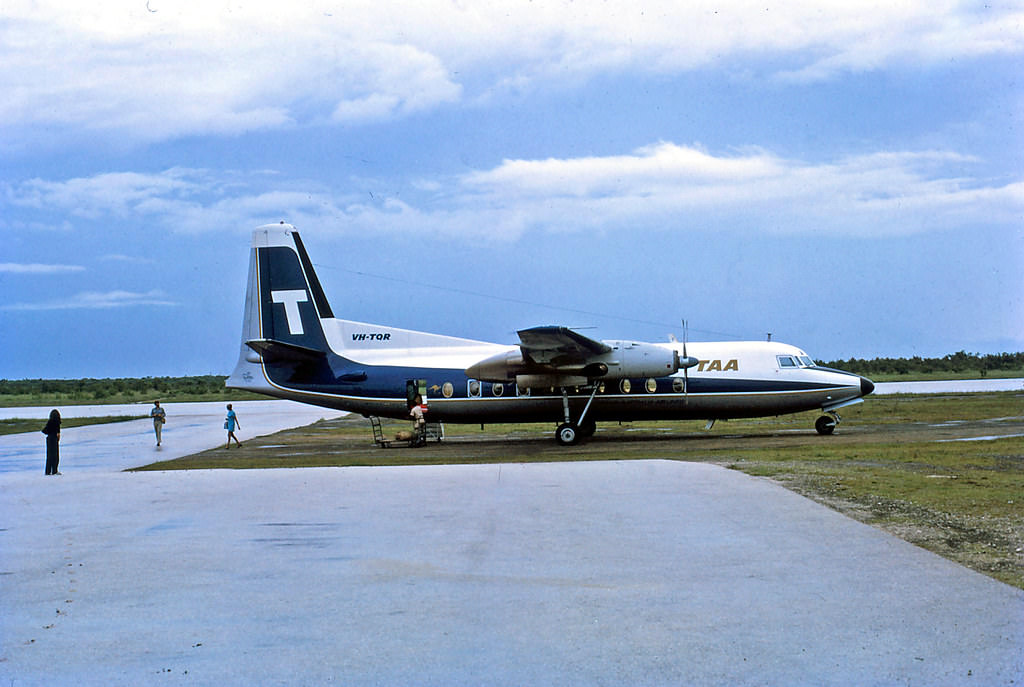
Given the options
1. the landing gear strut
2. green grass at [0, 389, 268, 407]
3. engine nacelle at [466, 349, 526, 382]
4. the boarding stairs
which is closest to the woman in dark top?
the boarding stairs

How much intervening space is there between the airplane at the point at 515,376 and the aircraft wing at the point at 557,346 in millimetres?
63

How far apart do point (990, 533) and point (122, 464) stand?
1930 cm

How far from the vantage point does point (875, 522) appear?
1075 centimetres

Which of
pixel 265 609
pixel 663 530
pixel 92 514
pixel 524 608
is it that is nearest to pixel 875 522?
pixel 663 530

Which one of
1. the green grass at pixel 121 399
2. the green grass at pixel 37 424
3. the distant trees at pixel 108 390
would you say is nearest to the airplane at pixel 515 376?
the green grass at pixel 37 424

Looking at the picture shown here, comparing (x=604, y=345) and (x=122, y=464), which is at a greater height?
(x=604, y=345)

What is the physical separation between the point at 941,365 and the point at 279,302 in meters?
84.9

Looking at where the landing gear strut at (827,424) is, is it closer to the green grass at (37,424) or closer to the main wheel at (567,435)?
the main wheel at (567,435)

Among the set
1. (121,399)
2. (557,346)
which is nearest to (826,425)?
(557,346)

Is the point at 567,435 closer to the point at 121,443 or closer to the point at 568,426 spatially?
the point at 568,426

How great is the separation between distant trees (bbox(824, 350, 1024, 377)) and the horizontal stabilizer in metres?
72.4

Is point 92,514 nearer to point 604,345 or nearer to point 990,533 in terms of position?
point 990,533

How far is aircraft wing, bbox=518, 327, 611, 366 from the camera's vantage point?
2386cm

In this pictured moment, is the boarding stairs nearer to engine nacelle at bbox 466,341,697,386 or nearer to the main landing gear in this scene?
engine nacelle at bbox 466,341,697,386
